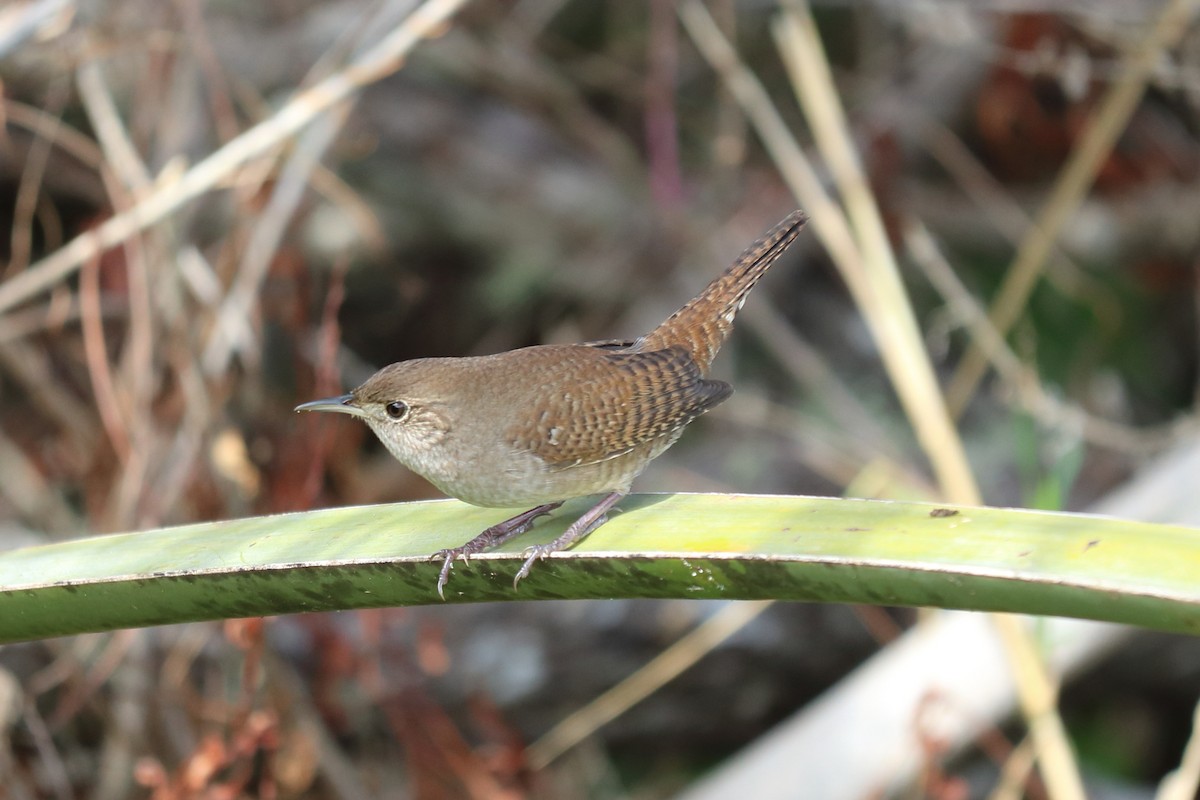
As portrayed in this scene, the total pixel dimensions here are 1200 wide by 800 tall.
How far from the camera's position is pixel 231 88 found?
13.5ft

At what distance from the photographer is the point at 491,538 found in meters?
2.17

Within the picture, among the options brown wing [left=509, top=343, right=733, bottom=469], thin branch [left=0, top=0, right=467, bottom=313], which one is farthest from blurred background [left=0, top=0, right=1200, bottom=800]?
brown wing [left=509, top=343, right=733, bottom=469]

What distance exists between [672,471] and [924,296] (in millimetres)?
1289

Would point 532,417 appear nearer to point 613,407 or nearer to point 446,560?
point 613,407

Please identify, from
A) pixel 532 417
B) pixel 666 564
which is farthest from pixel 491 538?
pixel 666 564

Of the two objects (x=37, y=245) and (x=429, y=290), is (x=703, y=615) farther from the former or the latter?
(x=37, y=245)

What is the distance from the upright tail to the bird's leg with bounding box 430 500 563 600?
42 cm

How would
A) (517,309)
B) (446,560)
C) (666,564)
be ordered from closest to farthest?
(666,564)
(446,560)
(517,309)

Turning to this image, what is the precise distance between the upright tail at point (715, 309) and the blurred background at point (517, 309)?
669 millimetres

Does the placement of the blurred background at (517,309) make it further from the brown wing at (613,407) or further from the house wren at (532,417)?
the brown wing at (613,407)

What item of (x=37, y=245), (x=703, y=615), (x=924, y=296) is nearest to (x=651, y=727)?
(x=703, y=615)

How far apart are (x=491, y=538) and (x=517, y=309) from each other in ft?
9.10

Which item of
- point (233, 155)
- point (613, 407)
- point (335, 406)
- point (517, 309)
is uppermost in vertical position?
point (233, 155)

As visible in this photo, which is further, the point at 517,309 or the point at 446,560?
the point at 517,309
